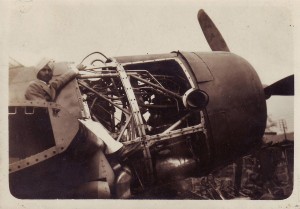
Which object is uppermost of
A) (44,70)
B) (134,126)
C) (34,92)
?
(44,70)

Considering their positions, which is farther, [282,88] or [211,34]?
[211,34]

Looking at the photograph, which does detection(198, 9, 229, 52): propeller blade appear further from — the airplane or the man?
the man

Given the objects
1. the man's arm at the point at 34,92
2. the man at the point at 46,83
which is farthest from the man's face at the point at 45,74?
the man's arm at the point at 34,92

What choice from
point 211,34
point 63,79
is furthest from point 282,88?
point 63,79

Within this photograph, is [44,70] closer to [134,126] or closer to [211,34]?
[134,126]

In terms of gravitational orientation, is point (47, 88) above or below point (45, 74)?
below

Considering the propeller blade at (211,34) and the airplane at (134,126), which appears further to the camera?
the propeller blade at (211,34)

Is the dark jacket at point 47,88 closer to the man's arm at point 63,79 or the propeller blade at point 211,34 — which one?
the man's arm at point 63,79
